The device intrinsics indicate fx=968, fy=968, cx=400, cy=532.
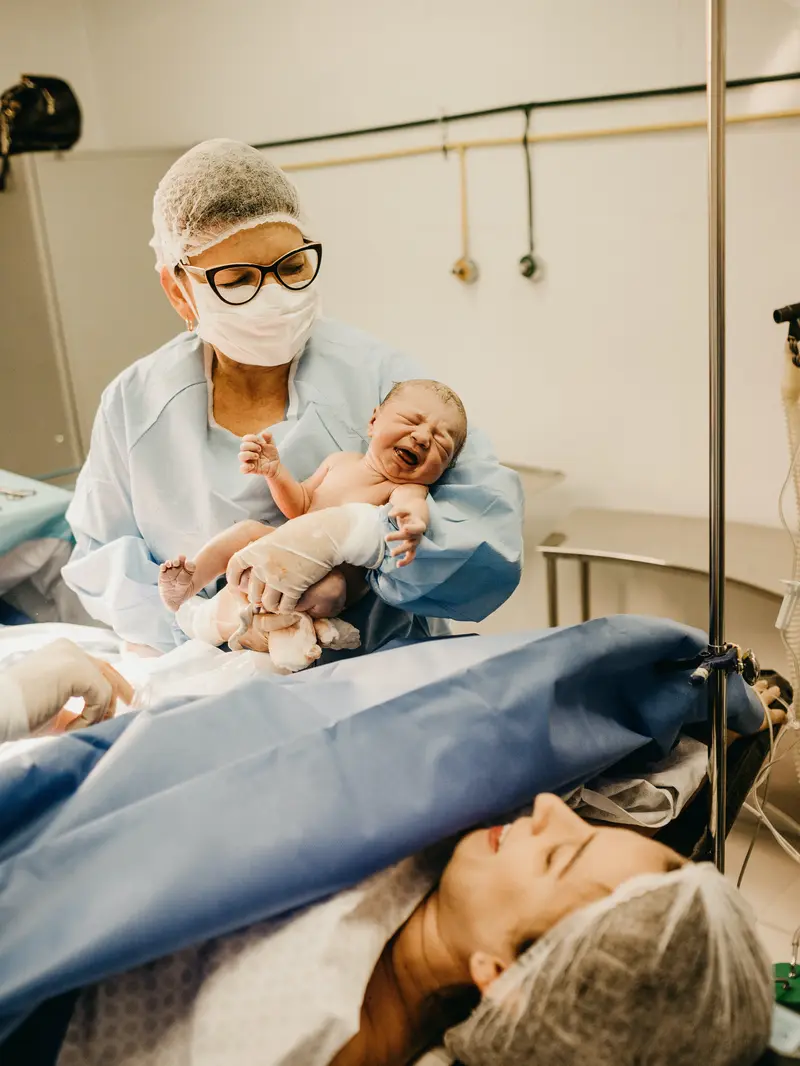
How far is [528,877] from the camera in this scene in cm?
83

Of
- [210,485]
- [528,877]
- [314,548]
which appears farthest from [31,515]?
[528,877]

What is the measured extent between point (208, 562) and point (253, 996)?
0.60 m

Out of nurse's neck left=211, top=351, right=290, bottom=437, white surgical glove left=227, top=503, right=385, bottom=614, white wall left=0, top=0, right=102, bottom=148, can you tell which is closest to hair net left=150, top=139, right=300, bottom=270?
nurse's neck left=211, top=351, right=290, bottom=437


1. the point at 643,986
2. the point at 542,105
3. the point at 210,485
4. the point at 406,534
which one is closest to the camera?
the point at 643,986

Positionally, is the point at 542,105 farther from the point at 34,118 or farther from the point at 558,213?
the point at 34,118

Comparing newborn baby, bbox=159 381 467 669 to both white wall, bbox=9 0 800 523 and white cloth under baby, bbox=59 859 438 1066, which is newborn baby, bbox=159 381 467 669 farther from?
white wall, bbox=9 0 800 523

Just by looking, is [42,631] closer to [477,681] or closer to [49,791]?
[49,791]

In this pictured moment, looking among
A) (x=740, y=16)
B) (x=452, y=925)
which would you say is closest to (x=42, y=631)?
(x=452, y=925)

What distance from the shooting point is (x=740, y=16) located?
2.16 metres

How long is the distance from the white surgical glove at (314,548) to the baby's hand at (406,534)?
0.03 metres

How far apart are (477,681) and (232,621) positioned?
1.28 feet

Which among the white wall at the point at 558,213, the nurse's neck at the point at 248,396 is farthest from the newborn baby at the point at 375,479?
the white wall at the point at 558,213

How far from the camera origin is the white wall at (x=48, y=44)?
11.3ft

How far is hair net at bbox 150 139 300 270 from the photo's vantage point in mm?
1267
